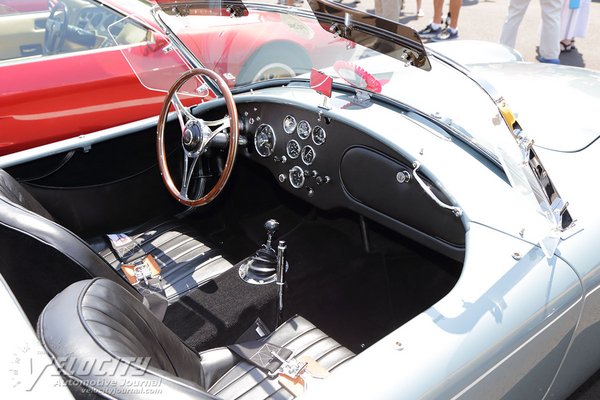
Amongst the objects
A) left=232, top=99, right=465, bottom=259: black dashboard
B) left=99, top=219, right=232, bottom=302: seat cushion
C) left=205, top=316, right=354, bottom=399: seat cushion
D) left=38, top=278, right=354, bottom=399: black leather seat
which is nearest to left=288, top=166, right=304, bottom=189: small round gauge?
left=232, top=99, right=465, bottom=259: black dashboard

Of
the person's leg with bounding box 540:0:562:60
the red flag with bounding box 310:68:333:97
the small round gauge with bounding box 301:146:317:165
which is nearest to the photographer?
the red flag with bounding box 310:68:333:97

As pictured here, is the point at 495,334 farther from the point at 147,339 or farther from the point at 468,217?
the point at 147,339

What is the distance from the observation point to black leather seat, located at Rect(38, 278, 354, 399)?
114 centimetres

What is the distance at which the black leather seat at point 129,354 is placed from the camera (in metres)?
1.14

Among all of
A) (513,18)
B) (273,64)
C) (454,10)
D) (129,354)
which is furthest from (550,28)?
(129,354)

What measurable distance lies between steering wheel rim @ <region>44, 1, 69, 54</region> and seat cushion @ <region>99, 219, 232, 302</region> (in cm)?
160

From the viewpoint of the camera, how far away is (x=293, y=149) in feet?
9.02

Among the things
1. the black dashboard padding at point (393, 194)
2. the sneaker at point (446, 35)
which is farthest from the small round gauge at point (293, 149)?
the sneaker at point (446, 35)

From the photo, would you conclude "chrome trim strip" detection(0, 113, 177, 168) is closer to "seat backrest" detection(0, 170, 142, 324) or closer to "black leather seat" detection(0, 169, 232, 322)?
"black leather seat" detection(0, 169, 232, 322)

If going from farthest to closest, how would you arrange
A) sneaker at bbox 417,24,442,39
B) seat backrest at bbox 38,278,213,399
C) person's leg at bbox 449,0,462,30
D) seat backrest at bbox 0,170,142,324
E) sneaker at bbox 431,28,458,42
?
sneaker at bbox 417,24,442,39
sneaker at bbox 431,28,458,42
person's leg at bbox 449,0,462,30
seat backrest at bbox 0,170,142,324
seat backrest at bbox 38,278,213,399

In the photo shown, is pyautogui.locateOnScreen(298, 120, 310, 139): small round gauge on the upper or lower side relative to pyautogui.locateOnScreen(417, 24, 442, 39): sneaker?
upper

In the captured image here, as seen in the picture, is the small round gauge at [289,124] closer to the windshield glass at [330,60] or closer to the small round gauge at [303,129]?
the small round gauge at [303,129]

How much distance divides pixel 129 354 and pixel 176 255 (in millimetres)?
1544

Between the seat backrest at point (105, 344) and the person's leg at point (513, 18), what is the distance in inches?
211
